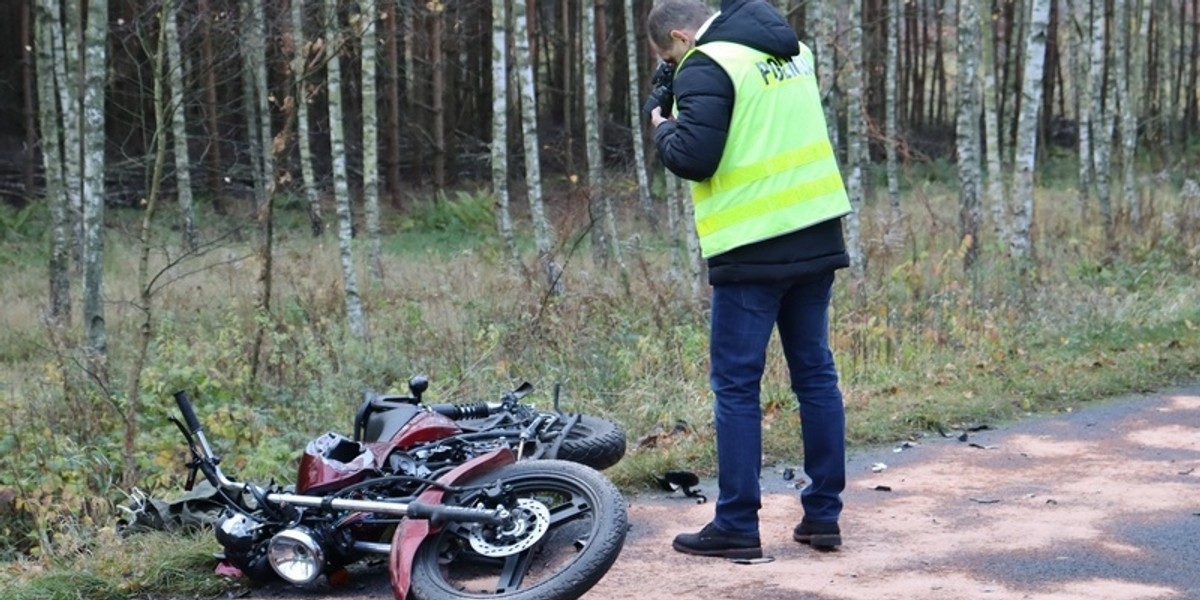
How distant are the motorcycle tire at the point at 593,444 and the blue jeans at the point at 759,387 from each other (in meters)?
0.81

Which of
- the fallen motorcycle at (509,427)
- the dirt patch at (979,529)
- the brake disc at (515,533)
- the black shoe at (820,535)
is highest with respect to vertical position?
the fallen motorcycle at (509,427)

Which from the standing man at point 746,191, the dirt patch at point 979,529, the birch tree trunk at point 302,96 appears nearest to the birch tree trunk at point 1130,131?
the birch tree trunk at point 302,96

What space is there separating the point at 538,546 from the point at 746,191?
1.56m

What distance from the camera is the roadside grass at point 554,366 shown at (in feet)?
24.7

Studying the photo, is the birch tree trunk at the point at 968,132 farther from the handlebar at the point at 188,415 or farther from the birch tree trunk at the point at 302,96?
the handlebar at the point at 188,415

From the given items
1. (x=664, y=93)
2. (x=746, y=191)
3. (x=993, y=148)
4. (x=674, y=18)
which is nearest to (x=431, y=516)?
(x=746, y=191)

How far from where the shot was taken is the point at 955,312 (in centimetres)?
1155

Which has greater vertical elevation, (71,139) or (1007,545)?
(71,139)

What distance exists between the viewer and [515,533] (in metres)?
4.92

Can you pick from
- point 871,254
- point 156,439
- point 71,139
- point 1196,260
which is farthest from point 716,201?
point 71,139

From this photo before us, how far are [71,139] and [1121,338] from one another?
1359 centimetres

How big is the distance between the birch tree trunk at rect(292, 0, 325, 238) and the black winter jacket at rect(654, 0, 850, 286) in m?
7.01

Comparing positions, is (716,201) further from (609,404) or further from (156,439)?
(156,439)

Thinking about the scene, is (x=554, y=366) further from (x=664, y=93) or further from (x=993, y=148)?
(x=993, y=148)
